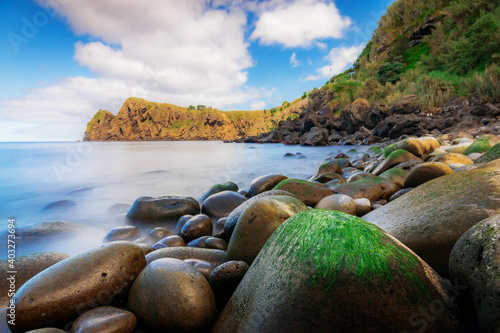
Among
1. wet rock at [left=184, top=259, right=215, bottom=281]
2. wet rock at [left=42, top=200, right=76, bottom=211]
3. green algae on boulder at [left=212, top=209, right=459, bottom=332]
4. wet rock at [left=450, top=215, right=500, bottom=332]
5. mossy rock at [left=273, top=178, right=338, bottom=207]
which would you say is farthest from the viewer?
wet rock at [left=42, top=200, right=76, bottom=211]

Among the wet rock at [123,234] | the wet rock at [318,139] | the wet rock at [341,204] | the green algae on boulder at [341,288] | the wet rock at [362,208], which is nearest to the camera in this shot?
the green algae on boulder at [341,288]

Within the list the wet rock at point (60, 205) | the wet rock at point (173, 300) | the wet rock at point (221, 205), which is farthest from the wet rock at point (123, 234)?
the wet rock at point (60, 205)

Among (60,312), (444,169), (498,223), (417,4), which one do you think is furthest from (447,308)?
(417,4)

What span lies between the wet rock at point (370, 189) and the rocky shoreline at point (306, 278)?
1465 mm

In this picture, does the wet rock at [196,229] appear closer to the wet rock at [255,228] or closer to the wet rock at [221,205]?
the wet rock at [221,205]

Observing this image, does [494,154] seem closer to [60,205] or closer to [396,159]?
[396,159]

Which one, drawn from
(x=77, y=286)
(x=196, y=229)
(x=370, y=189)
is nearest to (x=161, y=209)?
(x=196, y=229)

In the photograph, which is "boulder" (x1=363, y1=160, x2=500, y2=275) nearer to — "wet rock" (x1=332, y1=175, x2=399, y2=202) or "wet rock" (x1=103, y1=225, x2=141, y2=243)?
"wet rock" (x1=332, y1=175, x2=399, y2=202)

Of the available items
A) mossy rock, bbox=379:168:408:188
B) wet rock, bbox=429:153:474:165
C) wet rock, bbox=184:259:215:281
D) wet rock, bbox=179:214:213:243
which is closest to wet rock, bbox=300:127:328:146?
wet rock, bbox=429:153:474:165

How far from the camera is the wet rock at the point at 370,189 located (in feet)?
12.5

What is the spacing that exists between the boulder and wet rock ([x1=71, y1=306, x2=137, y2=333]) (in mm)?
1977

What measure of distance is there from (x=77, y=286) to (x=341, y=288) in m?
1.66

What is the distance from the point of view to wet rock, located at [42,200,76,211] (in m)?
5.32

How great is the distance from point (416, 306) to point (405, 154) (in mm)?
5088
